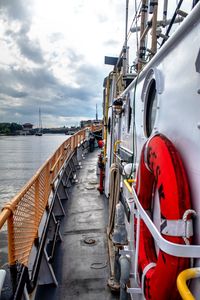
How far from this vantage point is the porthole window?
90.0 inches

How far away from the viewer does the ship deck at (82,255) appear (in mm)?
2891

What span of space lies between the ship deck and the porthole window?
1.88m

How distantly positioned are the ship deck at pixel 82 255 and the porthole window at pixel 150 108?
188 cm

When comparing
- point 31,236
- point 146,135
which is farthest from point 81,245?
point 146,135

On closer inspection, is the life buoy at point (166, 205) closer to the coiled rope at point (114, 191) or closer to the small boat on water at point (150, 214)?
the small boat on water at point (150, 214)

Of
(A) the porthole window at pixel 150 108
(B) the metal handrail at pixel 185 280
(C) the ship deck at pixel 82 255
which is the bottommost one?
(C) the ship deck at pixel 82 255

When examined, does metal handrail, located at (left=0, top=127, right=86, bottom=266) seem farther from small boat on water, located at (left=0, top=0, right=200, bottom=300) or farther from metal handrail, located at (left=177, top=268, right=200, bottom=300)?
metal handrail, located at (left=177, top=268, right=200, bottom=300)

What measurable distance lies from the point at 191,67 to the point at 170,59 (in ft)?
1.23

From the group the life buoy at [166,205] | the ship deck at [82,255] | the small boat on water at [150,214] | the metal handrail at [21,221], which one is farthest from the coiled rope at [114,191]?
the life buoy at [166,205]

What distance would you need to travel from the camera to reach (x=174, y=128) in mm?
1646

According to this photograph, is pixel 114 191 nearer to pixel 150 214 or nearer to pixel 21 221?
pixel 21 221

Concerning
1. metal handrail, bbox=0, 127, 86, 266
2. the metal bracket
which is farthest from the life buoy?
the metal bracket

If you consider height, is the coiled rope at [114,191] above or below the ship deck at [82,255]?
above

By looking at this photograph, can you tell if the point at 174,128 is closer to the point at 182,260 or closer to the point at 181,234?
the point at 181,234
